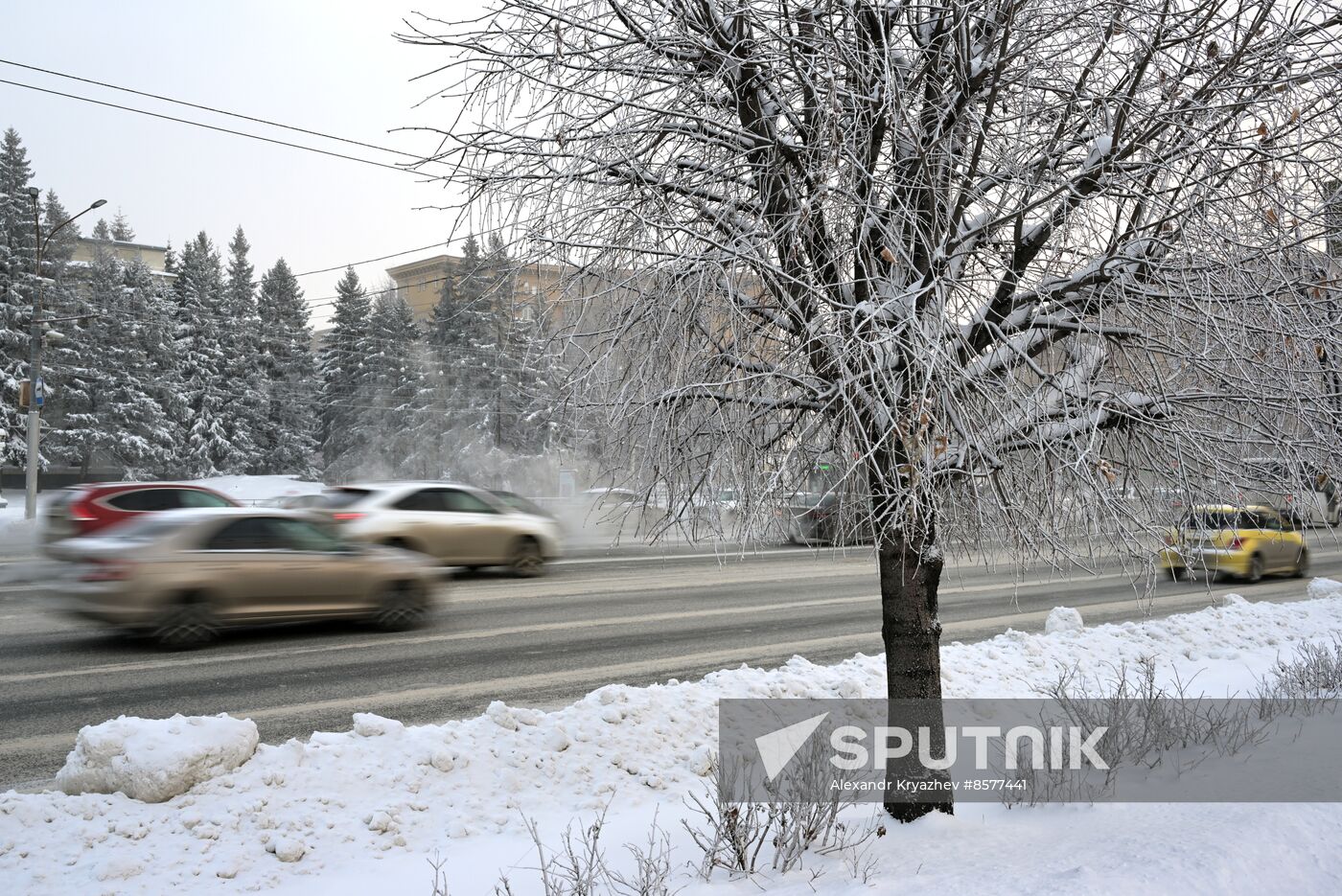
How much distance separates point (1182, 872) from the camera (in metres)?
3.66

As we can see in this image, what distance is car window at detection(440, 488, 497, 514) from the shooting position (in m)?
15.1

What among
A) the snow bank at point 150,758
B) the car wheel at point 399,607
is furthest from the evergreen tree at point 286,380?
the snow bank at point 150,758

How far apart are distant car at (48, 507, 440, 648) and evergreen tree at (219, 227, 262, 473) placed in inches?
1906

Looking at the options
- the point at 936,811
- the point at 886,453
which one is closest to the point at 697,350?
the point at 886,453

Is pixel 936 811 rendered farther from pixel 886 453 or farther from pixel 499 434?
pixel 499 434

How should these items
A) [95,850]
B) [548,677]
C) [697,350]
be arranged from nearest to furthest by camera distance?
1. [95,850]
2. [697,350]
3. [548,677]

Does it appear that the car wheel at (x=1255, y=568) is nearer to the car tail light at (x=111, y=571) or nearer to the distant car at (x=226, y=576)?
the distant car at (x=226, y=576)

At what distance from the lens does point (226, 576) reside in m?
9.51

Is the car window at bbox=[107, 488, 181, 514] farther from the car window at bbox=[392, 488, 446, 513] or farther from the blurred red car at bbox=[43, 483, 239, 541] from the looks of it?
the car window at bbox=[392, 488, 446, 513]

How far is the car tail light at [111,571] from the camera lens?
892cm

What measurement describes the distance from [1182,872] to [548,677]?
5720mm

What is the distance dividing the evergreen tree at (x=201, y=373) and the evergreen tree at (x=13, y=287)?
24.1 ft

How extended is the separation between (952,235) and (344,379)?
203 feet

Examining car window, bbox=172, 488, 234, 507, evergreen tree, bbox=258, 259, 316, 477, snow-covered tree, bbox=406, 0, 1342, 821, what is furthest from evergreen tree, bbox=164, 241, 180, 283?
snow-covered tree, bbox=406, 0, 1342, 821
